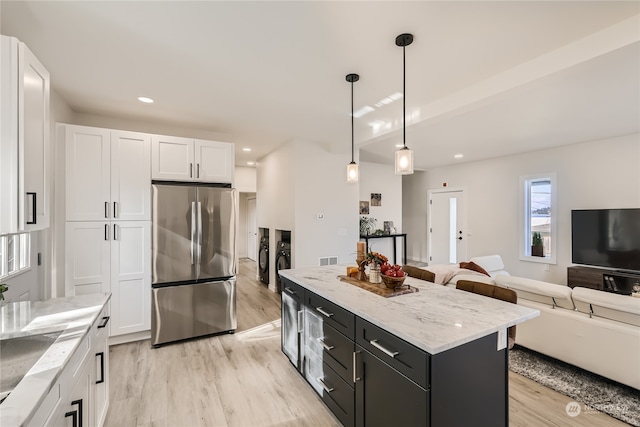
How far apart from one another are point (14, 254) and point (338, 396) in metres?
2.72

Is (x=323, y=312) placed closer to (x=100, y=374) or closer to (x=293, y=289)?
(x=293, y=289)

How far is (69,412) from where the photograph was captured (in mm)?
1308

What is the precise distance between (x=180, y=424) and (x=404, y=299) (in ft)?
6.07

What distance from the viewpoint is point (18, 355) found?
1297 millimetres

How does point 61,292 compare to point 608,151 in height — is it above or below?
below

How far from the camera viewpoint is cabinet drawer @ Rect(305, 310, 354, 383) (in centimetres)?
181

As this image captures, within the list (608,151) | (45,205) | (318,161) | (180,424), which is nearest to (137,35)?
(45,205)

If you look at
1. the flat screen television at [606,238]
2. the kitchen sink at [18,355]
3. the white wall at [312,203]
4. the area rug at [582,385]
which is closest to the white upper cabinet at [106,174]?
the kitchen sink at [18,355]

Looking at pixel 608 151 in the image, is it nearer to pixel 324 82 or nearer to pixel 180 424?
pixel 324 82

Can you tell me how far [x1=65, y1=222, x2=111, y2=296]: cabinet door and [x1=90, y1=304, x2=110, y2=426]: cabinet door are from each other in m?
1.44

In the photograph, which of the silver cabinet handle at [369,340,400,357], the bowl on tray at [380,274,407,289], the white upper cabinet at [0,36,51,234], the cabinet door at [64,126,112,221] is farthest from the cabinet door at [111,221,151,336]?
the silver cabinet handle at [369,340,400,357]

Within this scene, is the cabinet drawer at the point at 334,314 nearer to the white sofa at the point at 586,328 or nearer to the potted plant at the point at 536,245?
the white sofa at the point at 586,328

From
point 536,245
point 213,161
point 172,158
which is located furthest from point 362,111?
point 536,245

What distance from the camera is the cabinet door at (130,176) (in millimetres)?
3131
